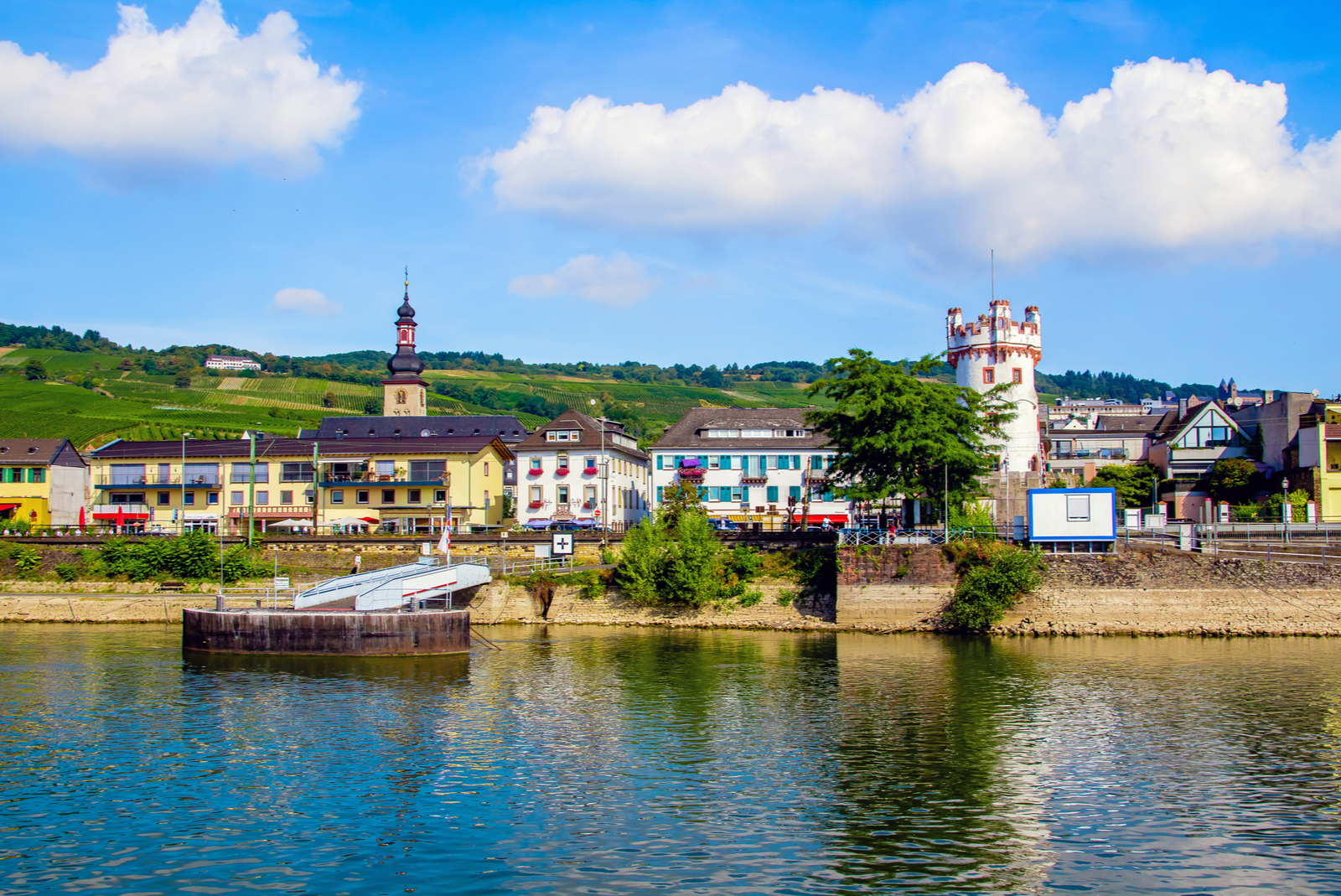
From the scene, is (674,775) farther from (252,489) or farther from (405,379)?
(405,379)

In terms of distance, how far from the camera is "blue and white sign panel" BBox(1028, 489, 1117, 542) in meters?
56.2

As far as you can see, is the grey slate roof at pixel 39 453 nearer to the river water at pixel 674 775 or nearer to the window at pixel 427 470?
the window at pixel 427 470

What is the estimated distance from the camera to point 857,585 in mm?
56844

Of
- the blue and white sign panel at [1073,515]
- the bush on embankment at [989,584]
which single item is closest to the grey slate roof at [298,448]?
the bush on embankment at [989,584]

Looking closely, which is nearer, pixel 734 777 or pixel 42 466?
pixel 734 777

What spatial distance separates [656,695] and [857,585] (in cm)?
2128

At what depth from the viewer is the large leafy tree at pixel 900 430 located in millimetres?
60531

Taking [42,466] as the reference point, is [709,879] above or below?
below

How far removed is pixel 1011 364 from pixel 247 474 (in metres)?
63.1

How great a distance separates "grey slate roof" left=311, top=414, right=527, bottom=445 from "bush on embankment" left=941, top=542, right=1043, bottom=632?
203 feet

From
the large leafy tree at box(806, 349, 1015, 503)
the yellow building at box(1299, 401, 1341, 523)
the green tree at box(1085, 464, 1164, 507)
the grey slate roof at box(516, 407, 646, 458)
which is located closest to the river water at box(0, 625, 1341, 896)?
the large leafy tree at box(806, 349, 1015, 503)

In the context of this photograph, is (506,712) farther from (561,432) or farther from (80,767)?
(561,432)

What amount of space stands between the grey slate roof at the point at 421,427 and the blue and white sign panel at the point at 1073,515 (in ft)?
206

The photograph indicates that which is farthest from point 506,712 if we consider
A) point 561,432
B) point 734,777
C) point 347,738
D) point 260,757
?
point 561,432
